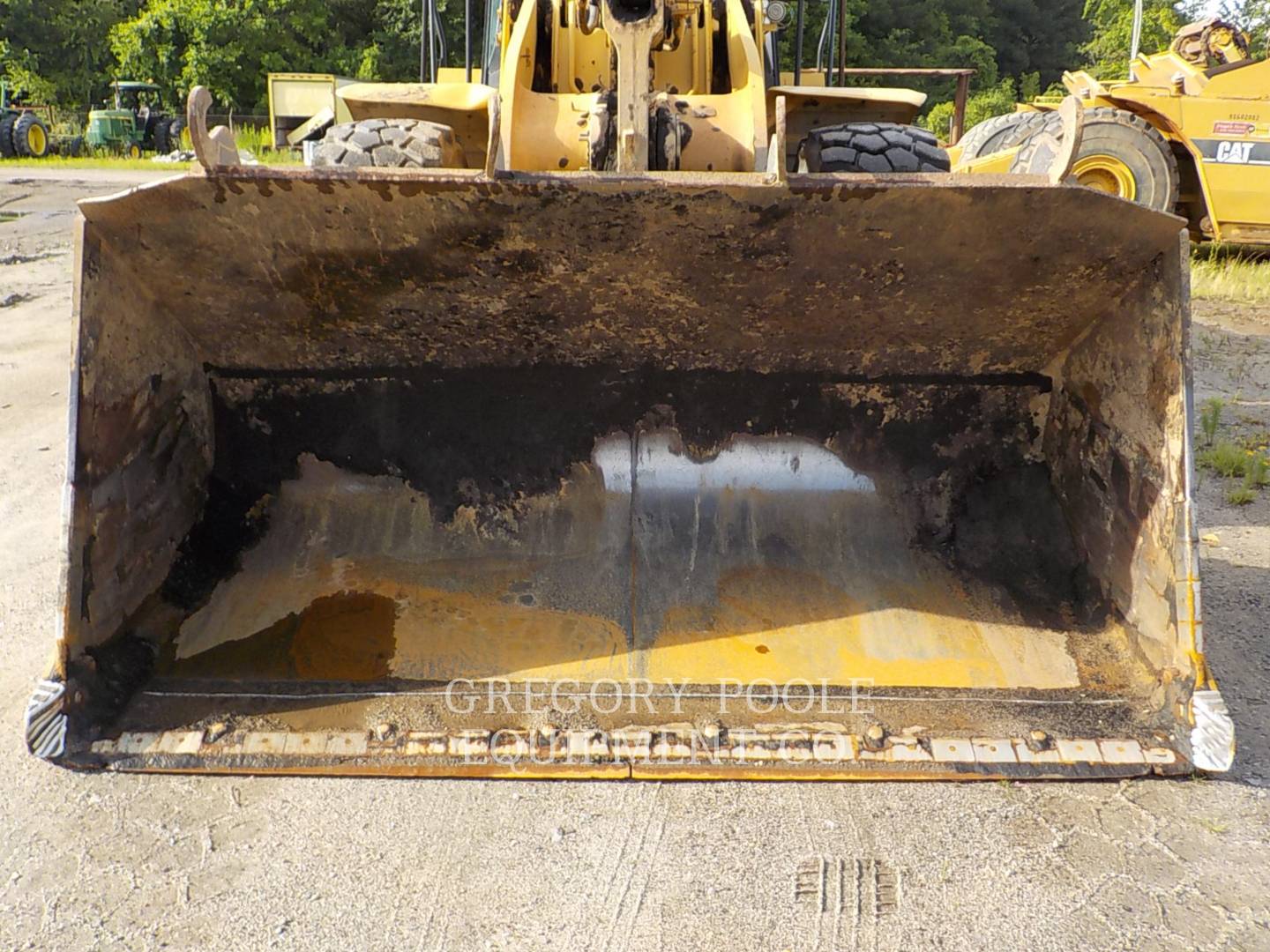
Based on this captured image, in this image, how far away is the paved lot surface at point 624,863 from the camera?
1774mm

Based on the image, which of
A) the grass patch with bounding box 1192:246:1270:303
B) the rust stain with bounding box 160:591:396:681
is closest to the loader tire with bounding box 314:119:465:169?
the rust stain with bounding box 160:591:396:681

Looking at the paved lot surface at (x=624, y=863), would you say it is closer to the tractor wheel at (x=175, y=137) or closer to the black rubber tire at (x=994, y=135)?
the black rubber tire at (x=994, y=135)

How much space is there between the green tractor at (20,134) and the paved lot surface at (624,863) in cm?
2202

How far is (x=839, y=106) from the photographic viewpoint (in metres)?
4.05

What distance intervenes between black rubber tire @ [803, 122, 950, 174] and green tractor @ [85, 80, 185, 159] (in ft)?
73.2

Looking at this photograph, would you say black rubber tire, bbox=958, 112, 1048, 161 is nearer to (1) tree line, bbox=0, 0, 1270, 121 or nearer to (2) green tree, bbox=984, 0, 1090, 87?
(1) tree line, bbox=0, 0, 1270, 121

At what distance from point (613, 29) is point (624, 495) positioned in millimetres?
1312

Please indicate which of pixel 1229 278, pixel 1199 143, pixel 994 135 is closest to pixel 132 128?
pixel 994 135

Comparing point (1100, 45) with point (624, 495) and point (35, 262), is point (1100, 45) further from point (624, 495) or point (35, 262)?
point (624, 495)

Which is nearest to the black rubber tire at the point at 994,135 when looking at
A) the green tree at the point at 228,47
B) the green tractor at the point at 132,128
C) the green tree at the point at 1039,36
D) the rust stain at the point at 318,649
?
the rust stain at the point at 318,649

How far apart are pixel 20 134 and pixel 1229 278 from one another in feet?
71.4

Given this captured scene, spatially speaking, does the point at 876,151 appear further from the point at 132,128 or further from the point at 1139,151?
the point at 132,128

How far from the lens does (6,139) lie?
1981cm

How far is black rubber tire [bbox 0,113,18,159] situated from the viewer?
19750 mm
